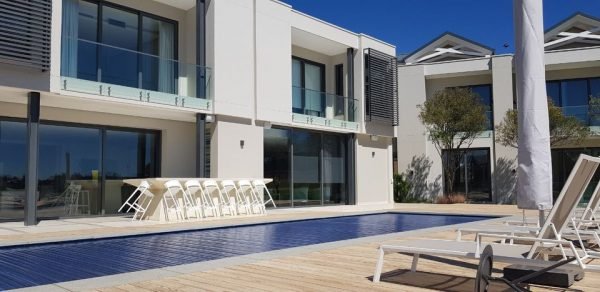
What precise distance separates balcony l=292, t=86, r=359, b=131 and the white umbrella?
11.3 m

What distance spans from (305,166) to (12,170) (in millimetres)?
8590

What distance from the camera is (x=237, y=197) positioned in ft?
41.7

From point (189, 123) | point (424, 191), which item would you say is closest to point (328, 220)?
point (189, 123)

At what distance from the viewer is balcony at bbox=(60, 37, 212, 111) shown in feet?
35.4

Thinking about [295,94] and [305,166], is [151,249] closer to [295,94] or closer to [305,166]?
[295,94]

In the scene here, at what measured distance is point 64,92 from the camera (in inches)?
412

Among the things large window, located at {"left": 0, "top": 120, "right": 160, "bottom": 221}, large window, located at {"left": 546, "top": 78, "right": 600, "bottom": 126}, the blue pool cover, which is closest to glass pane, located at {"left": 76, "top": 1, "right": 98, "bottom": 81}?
large window, located at {"left": 0, "top": 120, "right": 160, "bottom": 221}

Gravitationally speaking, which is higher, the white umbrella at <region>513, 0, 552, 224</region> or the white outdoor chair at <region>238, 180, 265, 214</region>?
the white umbrella at <region>513, 0, 552, 224</region>

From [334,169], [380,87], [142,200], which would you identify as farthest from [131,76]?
[380,87]

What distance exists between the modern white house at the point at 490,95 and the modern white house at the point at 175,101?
→ 186 inches

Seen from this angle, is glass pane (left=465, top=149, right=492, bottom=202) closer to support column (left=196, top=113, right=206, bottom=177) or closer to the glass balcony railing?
the glass balcony railing

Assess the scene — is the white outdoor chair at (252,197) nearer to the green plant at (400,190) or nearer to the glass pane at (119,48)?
the glass pane at (119,48)

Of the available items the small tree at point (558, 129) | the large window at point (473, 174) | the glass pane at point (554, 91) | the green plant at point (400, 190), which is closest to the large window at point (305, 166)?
the green plant at point (400, 190)

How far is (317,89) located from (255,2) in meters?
4.86
